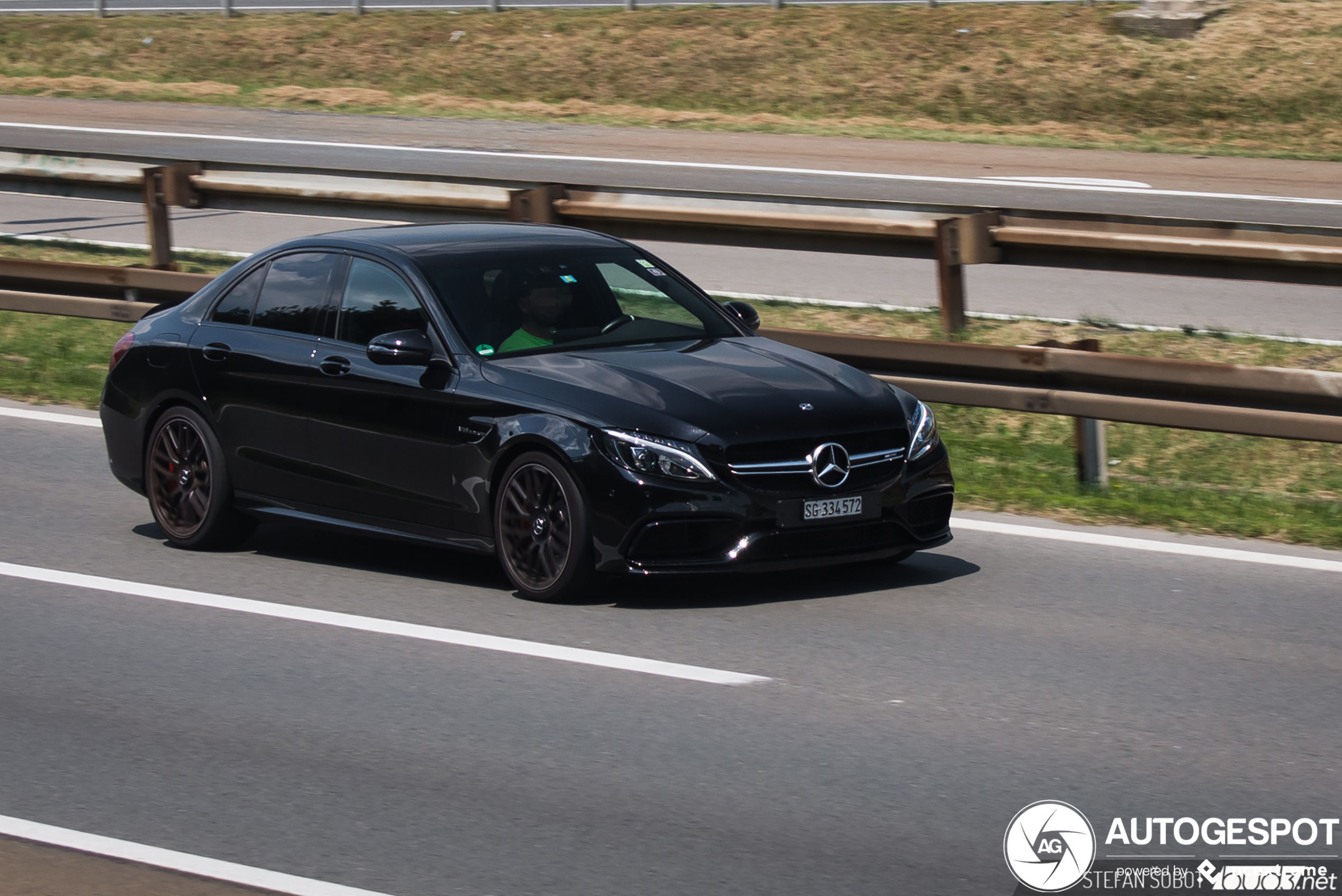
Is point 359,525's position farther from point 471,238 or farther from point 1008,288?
point 1008,288

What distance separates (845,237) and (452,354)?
175 inches

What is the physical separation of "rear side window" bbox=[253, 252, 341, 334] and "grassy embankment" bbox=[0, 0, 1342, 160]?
1811 centimetres

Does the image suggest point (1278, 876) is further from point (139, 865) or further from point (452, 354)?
point (452, 354)

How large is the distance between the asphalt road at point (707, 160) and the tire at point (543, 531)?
44.3 feet

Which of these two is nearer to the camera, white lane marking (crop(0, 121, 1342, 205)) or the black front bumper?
the black front bumper

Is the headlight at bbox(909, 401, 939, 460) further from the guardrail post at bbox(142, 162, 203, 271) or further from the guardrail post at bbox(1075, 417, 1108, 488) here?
the guardrail post at bbox(142, 162, 203, 271)

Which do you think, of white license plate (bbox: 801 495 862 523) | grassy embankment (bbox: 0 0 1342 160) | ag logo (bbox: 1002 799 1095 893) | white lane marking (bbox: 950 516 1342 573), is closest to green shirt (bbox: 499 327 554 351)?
white license plate (bbox: 801 495 862 523)

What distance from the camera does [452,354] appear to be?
8375mm

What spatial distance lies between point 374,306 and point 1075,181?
1568cm

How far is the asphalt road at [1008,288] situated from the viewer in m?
14.3

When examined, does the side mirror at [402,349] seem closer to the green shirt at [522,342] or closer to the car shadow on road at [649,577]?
the green shirt at [522,342]

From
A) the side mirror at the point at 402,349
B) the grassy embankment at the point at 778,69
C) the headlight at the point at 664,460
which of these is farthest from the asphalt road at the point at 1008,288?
the grassy embankment at the point at 778,69

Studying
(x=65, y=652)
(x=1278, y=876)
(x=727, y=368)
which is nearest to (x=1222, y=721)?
(x=1278, y=876)
